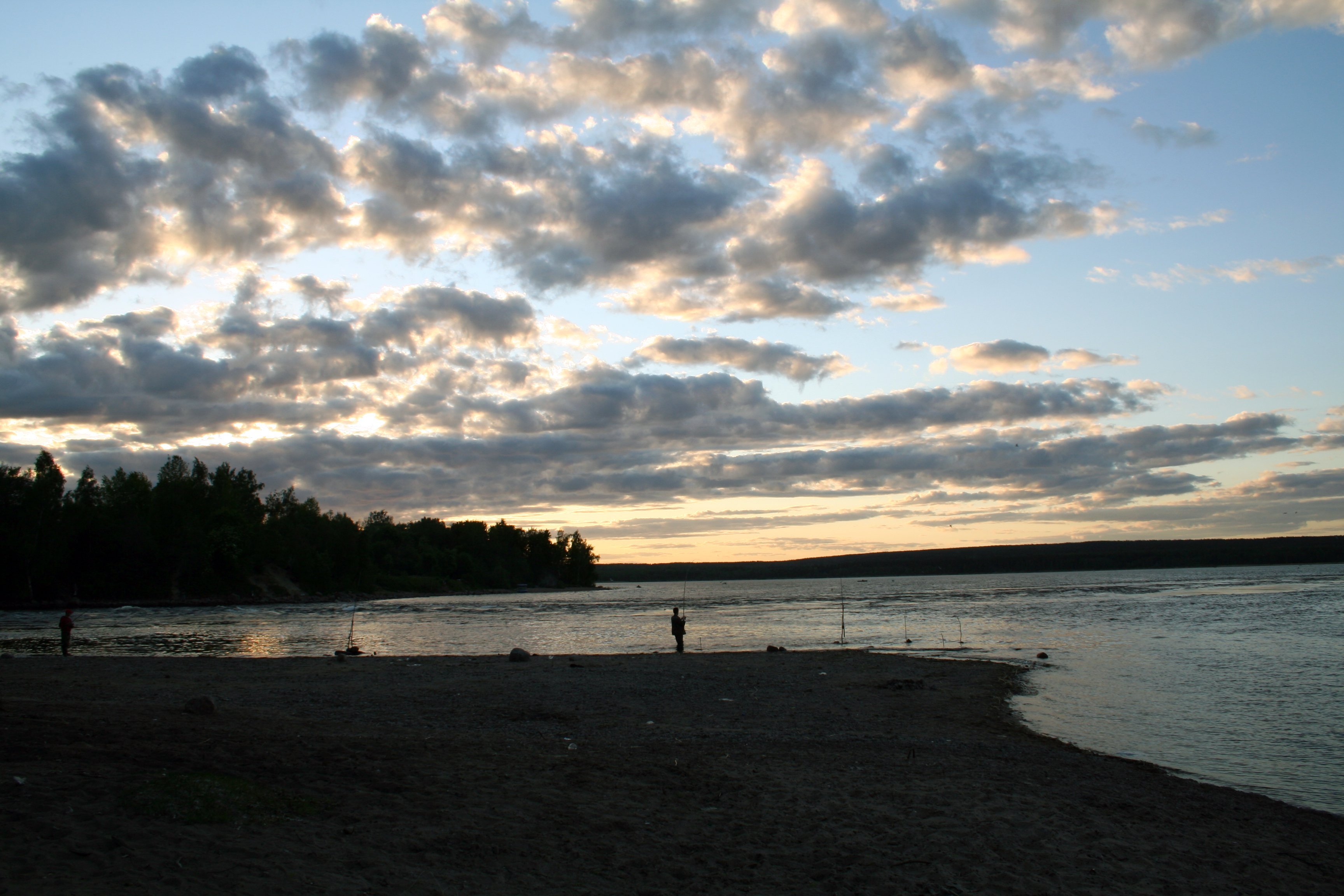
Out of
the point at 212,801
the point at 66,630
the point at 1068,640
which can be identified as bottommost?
the point at 1068,640

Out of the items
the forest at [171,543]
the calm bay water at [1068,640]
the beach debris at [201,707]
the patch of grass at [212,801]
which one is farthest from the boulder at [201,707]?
the forest at [171,543]

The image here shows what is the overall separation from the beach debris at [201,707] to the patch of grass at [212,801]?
4.81m

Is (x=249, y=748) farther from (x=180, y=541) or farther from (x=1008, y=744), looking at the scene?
(x=180, y=541)

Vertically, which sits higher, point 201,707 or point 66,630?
point 201,707

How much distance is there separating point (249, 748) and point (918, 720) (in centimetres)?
1368

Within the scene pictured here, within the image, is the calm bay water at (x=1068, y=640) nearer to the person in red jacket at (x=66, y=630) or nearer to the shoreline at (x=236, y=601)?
the person in red jacket at (x=66, y=630)

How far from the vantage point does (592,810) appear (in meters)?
9.80

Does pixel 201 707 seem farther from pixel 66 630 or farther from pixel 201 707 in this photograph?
pixel 66 630

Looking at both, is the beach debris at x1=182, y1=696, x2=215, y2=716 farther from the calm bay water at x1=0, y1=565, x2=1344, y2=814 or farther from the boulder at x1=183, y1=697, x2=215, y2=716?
the calm bay water at x1=0, y1=565, x2=1344, y2=814

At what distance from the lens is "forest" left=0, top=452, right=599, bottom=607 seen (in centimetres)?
8938

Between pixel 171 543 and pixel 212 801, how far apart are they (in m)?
116

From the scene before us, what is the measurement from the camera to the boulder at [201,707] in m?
13.3

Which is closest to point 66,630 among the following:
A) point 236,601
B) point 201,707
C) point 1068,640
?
point 201,707

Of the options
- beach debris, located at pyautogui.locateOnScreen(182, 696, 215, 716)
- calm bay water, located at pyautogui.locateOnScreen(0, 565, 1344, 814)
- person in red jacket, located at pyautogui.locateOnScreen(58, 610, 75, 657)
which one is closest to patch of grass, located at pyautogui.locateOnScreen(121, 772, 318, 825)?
beach debris, located at pyautogui.locateOnScreen(182, 696, 215, 716)
